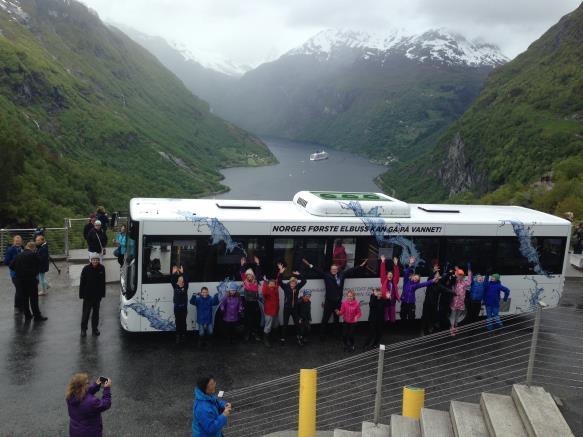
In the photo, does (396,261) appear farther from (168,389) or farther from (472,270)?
(168,389)

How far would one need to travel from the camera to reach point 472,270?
523 inches

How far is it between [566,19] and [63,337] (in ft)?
437

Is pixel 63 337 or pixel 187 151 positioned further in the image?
pixel 187 151

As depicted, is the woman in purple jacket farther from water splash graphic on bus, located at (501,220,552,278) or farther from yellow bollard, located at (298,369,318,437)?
water splash graphic on bus, located at (501,220,552,278)

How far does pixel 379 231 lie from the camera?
12.7 meters

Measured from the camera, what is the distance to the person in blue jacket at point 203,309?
11.4 metres

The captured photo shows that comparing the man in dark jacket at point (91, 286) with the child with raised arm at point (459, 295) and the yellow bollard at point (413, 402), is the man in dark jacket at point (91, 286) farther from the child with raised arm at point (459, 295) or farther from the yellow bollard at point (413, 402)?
the child with raised arm at point (459, 295)

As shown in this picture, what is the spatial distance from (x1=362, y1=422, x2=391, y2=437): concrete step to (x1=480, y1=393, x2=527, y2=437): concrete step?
135 cm

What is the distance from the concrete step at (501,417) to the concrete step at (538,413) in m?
0.07

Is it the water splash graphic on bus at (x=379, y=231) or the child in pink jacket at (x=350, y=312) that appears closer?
the child in pink jacket at (x=350, y=312)

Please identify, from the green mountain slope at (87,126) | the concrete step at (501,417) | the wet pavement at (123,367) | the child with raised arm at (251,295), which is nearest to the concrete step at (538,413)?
the concrete step at (501,417)

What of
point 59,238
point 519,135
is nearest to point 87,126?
point 519,135

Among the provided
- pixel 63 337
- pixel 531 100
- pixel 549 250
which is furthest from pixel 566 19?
pixel 63 337

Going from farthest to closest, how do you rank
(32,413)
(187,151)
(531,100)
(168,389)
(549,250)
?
(187,151), (531,100), (549,250), (168,389), (32,413)
